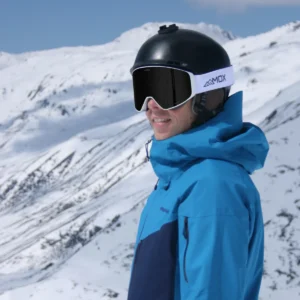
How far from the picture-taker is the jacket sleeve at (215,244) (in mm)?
2299

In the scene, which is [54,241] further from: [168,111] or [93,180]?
[93,180]

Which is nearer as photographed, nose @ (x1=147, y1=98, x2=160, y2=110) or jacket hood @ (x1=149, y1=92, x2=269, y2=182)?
jacket hood @ (x1=149, y1=92, x2=269, y2=182)

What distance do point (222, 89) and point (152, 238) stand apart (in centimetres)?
99

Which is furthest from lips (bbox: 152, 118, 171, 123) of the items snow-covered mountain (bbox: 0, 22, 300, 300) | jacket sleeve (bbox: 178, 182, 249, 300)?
snow-covered mountain (bbox: 0, 22, 300, 300)

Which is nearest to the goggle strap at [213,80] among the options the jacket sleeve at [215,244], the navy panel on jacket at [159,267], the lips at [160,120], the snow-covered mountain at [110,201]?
the lips at [160,120]

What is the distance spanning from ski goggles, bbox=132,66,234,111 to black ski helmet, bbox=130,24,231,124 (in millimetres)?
41

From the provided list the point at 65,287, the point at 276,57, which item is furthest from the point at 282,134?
the point at 276,57

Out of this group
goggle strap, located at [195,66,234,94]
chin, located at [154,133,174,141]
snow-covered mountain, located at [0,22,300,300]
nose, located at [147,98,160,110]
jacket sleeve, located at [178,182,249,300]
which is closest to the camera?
jacket sleeve, located at [178,182,249,300]

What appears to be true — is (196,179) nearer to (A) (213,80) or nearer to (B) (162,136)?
(B) (162,136)

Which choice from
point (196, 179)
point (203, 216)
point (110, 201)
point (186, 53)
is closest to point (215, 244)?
point (203, 216)

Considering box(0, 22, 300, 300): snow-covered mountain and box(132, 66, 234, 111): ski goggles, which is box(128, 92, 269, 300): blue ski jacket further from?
box(0, 22, 300, 300): snow-covered mountain

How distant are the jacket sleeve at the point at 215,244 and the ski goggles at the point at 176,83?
645mm

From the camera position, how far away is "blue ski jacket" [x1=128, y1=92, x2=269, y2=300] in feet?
7.58

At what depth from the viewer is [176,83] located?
2.86 meters
